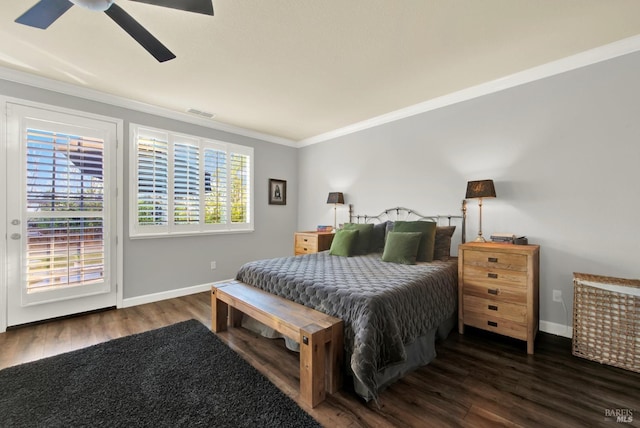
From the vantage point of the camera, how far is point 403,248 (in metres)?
2.92

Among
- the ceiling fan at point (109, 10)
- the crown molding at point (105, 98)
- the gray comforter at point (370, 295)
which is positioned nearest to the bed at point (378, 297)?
the gray comforter at point (370, 295)

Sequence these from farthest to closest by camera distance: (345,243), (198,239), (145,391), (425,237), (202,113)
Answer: (198,239), (202,113), (345,243), (425,237), (145,391)

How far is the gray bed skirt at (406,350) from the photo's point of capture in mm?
1817

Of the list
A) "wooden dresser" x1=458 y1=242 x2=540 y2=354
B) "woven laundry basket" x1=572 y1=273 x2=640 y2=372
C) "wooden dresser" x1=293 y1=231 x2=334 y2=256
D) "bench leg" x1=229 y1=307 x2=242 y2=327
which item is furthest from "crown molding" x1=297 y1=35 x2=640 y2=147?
"bench leg" x1=229 y1=307 x2=242 y2=327

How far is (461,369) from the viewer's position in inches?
82.4

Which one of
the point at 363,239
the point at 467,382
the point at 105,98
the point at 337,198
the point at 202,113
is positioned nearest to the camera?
the point at 467,382

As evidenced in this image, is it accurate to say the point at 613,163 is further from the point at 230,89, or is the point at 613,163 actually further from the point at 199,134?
the point at 199,134

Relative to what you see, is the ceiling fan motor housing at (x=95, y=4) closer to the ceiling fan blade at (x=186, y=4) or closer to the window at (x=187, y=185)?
the ceiling fan blade at (x=186, y=4)

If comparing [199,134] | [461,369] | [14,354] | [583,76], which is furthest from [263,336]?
[583,76]

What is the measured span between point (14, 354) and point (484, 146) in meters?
4.91

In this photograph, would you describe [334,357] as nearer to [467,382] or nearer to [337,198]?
[467,382]

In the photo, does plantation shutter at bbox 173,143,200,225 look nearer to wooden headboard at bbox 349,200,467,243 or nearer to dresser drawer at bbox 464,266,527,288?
wooden headboard at bbox 349,200,467,243

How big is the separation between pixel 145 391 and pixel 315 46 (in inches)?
114

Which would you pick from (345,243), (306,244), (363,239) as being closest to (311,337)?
(345,243)
